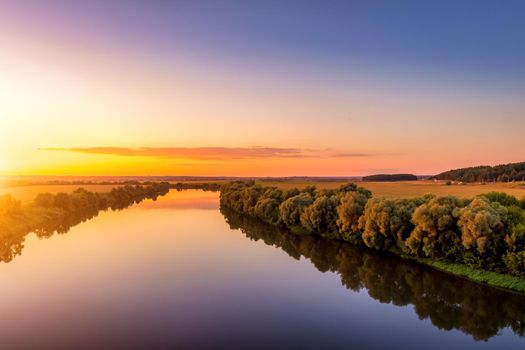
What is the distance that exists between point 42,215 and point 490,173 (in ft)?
261

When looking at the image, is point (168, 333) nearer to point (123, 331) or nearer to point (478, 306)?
point (123, 331)

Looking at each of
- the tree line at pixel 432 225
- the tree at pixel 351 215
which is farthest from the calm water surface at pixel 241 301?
the tree line at pixel 432 225

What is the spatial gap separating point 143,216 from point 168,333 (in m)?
53.0

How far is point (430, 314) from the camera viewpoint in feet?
73.4

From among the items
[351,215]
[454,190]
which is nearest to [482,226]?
[351,215]

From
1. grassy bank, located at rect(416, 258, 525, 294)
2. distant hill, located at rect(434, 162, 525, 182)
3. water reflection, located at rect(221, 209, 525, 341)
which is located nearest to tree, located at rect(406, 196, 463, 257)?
grassy bank, located at rect(416, 258, 525, 294)

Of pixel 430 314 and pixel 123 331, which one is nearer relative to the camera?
pixel 123 331

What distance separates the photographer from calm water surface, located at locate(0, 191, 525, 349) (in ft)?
62.2

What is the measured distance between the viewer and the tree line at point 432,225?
26.5 metres

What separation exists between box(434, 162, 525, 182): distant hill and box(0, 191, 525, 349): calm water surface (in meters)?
49.7

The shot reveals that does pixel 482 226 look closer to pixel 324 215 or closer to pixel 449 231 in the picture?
pixel 449 231

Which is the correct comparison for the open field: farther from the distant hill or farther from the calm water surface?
the calm water surface

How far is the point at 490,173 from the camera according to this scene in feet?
266

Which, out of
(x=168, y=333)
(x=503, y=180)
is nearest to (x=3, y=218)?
(x=168, y=333)
